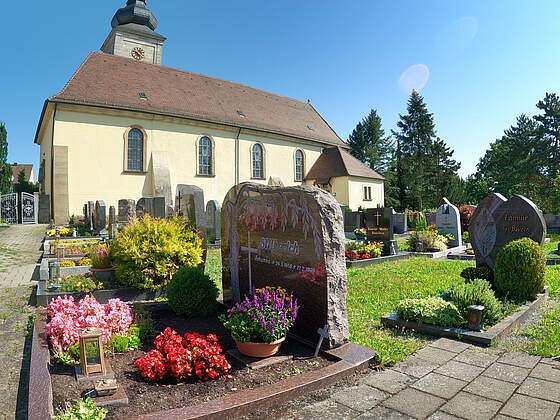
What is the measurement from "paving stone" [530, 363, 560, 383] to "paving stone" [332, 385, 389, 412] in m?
1.78

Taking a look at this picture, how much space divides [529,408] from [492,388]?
0.41m

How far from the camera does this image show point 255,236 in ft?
18.8

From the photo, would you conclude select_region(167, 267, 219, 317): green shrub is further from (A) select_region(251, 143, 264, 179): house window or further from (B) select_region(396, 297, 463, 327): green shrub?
(A) select_region(251, 143, 264, 179): house window

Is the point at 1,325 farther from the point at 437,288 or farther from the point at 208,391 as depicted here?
the point at 437,288

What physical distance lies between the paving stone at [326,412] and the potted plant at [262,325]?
2.98 ft

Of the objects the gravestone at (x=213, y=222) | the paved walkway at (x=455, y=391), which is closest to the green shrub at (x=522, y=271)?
the paved walkway at (x=455, y=391)

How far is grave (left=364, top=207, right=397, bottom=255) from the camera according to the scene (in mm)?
14016

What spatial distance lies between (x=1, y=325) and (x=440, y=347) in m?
6.86

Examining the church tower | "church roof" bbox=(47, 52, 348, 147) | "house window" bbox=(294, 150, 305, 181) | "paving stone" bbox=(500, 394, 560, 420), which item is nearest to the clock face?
the church tower

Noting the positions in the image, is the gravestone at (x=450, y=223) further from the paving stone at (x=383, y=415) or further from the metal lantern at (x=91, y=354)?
the metal lantern at (x=91, y=354)

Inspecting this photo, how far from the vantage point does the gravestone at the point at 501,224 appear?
7.92 metres

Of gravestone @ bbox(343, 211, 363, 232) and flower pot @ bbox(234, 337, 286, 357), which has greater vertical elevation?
gravestone @ bbox(343, 211, 363, 232)

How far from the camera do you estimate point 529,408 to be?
329 centimetres

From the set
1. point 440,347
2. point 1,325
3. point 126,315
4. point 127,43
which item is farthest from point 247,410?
point 127,43
